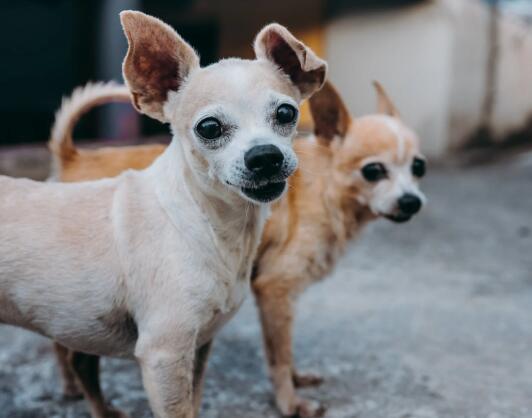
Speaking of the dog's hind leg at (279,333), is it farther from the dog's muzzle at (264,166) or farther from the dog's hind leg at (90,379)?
the dog's muzzle at (264,166)

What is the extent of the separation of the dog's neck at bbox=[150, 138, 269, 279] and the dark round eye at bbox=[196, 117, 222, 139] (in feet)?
0.42

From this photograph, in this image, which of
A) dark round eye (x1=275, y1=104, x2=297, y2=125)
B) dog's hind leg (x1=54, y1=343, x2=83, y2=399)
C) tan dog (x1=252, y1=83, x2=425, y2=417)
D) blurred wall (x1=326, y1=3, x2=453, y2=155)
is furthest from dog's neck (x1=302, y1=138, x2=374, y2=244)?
blurred wall (x1=326, y1=3, x2=453, y2=155)

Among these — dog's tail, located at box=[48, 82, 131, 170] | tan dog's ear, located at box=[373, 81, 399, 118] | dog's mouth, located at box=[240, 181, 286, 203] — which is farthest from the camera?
tan dog's ear, located at box=[373, 81, 399, 118]

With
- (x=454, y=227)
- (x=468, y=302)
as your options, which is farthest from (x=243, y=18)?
(x=468, y=302)

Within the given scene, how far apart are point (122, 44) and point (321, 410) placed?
395cm

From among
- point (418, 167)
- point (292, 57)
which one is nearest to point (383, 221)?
point (418, 167)

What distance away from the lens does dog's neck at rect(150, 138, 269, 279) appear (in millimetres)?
2109

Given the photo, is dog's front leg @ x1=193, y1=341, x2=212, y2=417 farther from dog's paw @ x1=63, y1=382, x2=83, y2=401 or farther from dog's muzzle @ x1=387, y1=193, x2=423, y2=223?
dog's muzzle @ x1=387, y1=193, x2=423, y2=223

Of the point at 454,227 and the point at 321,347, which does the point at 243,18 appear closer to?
the point at 454,227

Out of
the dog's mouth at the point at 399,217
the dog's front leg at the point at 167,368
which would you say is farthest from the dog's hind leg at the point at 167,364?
the dog's mouth at the point at 399,217

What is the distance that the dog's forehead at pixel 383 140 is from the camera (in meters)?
3.11

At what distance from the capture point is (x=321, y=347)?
3.57 metres

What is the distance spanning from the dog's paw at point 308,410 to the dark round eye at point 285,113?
4.50 feet

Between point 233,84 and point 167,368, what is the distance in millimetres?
888
